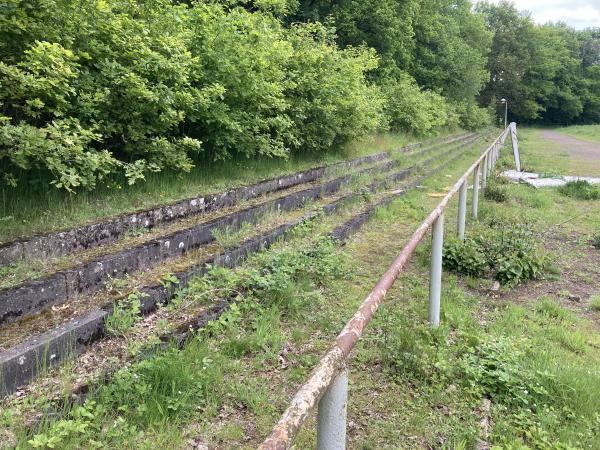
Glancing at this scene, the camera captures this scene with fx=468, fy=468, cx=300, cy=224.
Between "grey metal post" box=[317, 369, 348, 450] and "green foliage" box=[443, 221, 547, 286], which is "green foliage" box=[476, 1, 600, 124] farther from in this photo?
"grey metal post" box=[317, 369, 348, 450]

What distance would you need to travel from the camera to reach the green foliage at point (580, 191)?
10852 mm

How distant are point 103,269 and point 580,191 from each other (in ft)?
36.2

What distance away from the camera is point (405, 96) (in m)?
21.1

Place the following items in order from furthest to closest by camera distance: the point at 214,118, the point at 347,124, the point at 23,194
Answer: the point at 347,124 → the point at 214,118 → the point at 23,194

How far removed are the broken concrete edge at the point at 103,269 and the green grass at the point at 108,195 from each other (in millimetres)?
753

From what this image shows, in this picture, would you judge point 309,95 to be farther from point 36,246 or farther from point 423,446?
point 423,446

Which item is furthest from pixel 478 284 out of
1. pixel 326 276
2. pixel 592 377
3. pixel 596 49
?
pixel 596 49

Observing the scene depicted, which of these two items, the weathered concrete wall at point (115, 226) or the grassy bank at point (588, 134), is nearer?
the weathered concrete wall at point (115, 226)

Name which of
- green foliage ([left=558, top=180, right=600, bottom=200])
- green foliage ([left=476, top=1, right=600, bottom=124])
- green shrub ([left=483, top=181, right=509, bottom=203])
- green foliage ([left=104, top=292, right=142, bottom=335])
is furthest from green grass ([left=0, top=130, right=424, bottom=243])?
green foliage ([left=476, top=1, right=600, bottom=124])

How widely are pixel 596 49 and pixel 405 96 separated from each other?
8882 centimetres

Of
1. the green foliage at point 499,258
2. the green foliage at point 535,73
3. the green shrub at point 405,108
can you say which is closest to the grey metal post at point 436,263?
the green foliage at point 499,258

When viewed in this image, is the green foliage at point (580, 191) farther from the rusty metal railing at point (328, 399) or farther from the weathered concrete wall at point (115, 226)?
the rusty metal railing at point (328, 399)

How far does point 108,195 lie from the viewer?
554 centimetres

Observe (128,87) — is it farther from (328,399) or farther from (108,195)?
(328,399)
